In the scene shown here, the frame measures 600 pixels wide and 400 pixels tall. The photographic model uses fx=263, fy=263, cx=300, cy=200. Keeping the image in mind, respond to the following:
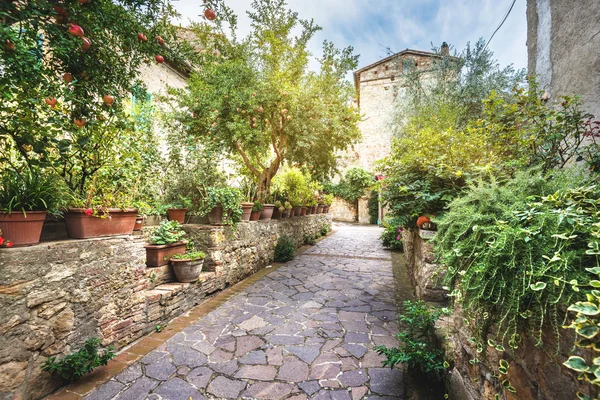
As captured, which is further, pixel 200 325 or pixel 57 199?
pixel 200 325

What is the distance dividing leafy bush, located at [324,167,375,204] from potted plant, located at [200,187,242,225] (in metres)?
12.4

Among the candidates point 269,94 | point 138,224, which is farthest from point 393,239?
point 138,224

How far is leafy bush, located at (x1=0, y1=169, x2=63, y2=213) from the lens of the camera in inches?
75.7

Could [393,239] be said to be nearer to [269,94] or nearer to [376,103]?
[269,94]

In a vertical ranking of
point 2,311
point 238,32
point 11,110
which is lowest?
point 2,311

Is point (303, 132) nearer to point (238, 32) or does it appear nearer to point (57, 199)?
point (238, 32)

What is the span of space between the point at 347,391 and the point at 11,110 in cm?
315

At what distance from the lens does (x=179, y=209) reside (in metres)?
4.22

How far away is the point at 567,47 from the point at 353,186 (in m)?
13.6

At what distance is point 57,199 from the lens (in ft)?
7.09

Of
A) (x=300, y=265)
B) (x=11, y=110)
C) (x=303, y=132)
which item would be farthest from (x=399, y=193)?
(x=11, y=110)

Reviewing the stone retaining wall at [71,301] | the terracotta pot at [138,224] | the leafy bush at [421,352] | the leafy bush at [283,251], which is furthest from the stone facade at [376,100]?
the stone retaining wall at [71,301]

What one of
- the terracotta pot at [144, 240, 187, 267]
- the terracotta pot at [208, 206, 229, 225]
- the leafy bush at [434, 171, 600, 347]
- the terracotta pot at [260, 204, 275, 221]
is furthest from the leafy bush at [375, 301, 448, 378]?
the terracotta pot at [260, 204, 275, 221]

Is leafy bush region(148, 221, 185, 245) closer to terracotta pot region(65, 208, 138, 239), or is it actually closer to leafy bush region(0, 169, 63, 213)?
terracotta pot region(65, 208, 138, 239)
